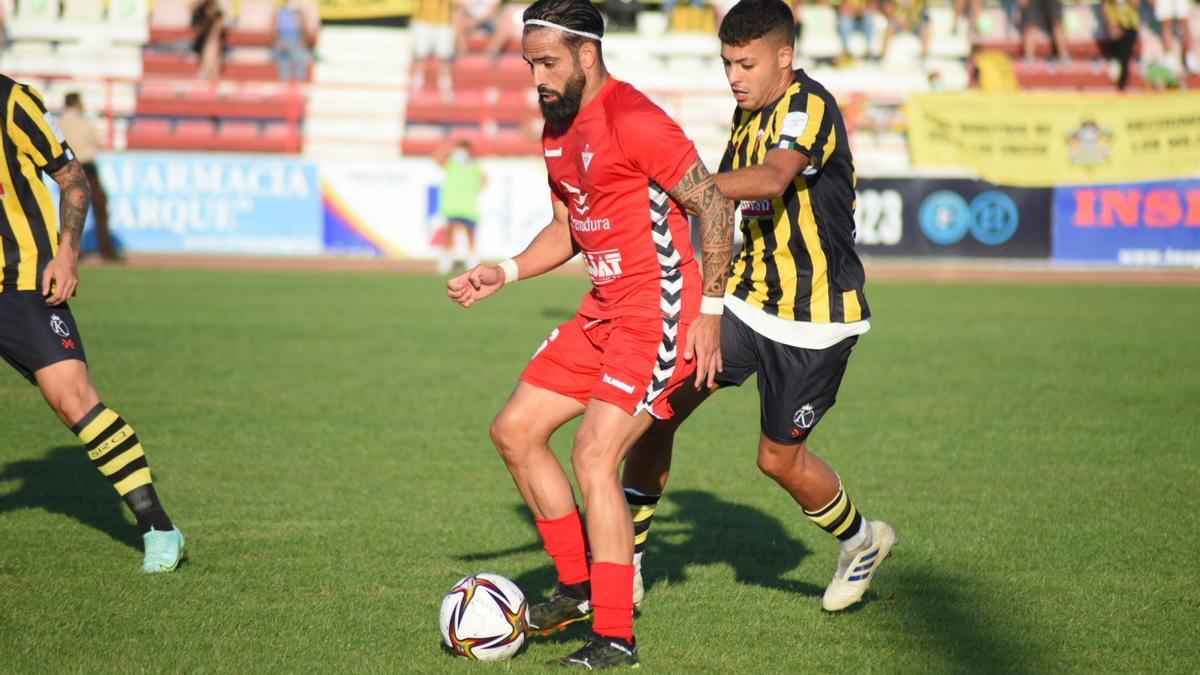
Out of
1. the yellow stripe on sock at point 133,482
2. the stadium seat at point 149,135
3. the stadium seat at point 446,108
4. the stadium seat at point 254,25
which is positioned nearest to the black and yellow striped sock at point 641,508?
the yellow stripe on sock at point 133,482

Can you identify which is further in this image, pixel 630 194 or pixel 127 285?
pixel 127 285

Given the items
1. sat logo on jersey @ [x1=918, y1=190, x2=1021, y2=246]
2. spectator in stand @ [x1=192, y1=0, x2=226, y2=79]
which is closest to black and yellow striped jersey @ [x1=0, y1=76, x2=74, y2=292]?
sat logo on jersey @ [x1=918, y1=190, x2=1021, y2=246]

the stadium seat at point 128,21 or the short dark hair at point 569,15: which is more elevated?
the stadium seat at point 128,21

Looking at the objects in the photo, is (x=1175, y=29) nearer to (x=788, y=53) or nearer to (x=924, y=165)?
(x=924, y=165)

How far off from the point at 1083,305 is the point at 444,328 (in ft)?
27.0

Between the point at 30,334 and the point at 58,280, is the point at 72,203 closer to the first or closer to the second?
the point at 58,280

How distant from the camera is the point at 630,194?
4.25m

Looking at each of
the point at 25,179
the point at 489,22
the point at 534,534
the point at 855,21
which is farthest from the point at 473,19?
the point at 534,534

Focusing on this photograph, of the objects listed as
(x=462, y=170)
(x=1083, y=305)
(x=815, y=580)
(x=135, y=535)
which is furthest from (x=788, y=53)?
(x=462, y=170)

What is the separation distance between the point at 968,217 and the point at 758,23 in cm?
1769

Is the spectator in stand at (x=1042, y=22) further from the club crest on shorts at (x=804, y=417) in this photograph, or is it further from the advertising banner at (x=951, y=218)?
the club crest on shorts at (x=804, y=417)

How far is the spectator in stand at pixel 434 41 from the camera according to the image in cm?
2729

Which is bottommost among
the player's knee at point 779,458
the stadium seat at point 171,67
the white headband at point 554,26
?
the player's knee at point 779,458

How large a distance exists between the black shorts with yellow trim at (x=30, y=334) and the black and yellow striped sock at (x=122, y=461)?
0.91 feet
